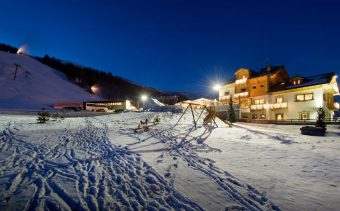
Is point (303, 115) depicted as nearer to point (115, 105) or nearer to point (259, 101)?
point (259, 101)

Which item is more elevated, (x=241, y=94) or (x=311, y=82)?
(x=311, y=82)

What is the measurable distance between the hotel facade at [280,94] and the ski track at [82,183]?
3238cm

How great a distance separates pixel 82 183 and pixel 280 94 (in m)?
39.1

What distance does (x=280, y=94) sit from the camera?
120ft

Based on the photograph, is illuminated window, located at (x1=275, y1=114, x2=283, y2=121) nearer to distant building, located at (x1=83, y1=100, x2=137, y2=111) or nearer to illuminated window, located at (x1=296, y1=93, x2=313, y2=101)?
illuminated window, located at (x1=296, y1=93, x2=313, y2=101)

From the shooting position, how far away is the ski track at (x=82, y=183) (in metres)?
4.72

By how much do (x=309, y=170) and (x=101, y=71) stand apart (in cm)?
13715

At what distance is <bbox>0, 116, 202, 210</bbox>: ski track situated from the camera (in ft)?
15.5

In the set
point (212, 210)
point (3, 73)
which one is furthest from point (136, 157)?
point (3, 73)

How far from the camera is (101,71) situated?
132 metres

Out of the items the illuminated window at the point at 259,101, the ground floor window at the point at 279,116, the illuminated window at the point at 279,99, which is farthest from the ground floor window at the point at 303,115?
the illuminated window at the point at 259,101

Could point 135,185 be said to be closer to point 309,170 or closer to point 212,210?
point 212,210

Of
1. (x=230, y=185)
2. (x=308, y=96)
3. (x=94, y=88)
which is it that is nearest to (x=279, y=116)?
(x=308, y=96)

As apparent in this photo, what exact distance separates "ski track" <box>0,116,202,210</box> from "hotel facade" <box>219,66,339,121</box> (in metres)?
32.4
